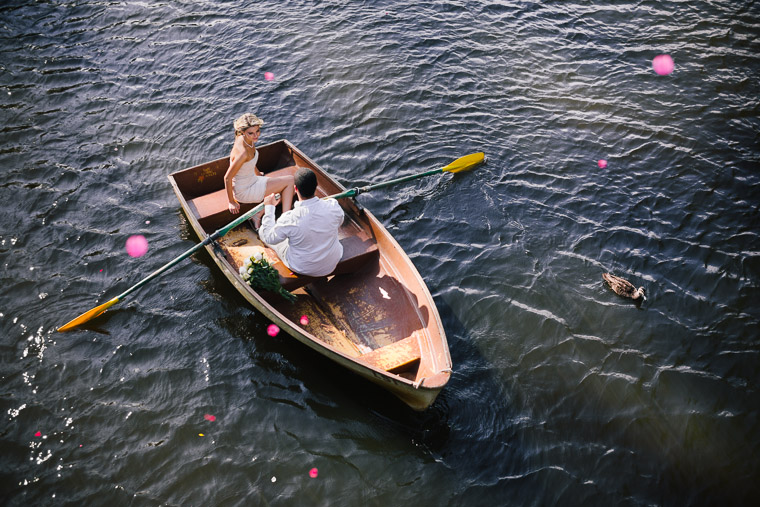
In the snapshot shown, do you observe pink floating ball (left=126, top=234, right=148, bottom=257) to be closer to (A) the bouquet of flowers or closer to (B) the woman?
(B) the woman

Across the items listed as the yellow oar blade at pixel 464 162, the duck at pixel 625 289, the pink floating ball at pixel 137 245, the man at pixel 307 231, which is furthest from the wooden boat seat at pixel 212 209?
the duck at pixel 625 289

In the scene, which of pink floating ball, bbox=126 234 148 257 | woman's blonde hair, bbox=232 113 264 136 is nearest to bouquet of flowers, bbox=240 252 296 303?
woman's blonde hair, bbox=232 113 264 136

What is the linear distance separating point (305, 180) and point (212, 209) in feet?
9.49

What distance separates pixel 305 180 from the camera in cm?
695

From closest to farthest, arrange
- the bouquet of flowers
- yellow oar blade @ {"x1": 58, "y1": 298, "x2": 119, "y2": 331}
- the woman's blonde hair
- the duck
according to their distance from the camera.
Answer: the bouquet of flowers → the duck → yellow oar blade @ {"x1": 58, "y1": 298, "x2": 119, "y2": 331} → the woman's blonde hair

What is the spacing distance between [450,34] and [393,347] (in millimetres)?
9992

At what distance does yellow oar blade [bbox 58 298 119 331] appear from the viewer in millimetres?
7977

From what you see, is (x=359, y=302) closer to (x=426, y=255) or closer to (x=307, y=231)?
(x=307, y=231)

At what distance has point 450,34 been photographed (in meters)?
13.8

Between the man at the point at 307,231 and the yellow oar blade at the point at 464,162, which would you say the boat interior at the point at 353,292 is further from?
the yellow oar blade at the point at 464,162

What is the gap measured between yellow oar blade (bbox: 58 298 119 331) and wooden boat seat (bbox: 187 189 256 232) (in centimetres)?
193

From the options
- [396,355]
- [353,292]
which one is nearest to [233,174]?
[353,292]

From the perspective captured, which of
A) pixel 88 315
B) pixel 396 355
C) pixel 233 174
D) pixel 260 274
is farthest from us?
pixel 233 174

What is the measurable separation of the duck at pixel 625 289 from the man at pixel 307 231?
4.23 meters
